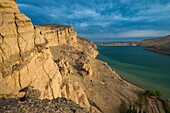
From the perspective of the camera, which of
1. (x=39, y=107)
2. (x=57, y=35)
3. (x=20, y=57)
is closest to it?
(x=39, y=107)

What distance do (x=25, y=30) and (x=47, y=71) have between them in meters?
3.34

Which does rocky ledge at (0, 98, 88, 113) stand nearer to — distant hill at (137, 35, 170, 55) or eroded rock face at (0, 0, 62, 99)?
eroded rock face at (0, 0, 62, 99)

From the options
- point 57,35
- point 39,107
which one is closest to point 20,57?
point 39,107

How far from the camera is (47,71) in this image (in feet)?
35.9

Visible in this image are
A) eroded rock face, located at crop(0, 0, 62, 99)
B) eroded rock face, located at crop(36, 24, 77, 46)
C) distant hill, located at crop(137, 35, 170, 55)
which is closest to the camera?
eroded rock face, located at crop(0, 0, 62, 99)


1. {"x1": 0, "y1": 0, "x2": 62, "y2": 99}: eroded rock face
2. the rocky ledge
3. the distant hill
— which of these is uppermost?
{"x1": 0, "y1": 0, "x2": 62, "y2": 99}: eroded rock face

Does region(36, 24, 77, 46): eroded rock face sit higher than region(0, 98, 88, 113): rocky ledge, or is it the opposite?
region(36, 24, 77, 46): eroded rock face

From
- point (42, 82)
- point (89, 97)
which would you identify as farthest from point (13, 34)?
point (89, 97)

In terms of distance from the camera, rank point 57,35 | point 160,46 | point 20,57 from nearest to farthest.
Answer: point 20,57
point 57,35
point 160,46

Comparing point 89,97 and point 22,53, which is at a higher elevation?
point 22,53

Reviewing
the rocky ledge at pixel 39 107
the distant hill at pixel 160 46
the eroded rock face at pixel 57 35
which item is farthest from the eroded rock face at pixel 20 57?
the distant hill at pixel 160 46

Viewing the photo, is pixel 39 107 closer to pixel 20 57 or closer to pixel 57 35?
pixel 20 57

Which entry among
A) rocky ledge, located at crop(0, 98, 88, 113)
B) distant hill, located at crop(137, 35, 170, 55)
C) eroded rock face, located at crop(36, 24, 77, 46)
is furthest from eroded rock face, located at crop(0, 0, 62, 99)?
distant hill, located at crop(137, 35, 170, 55)

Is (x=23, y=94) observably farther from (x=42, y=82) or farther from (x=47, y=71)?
(x=47, y=71)
